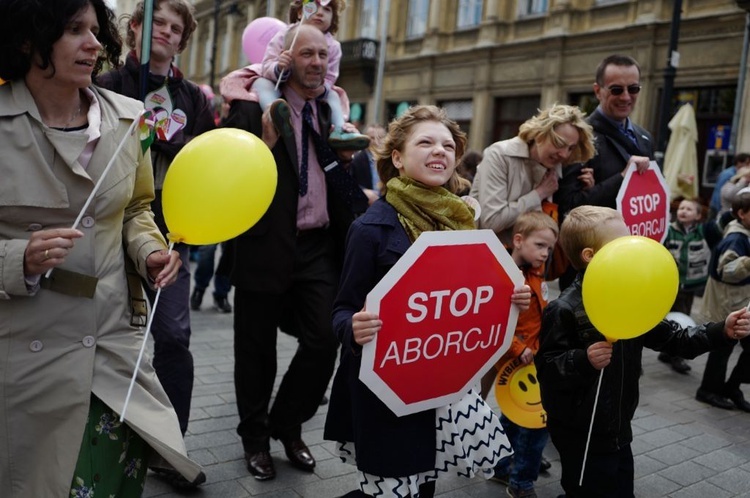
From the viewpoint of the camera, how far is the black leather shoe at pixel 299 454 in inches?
135

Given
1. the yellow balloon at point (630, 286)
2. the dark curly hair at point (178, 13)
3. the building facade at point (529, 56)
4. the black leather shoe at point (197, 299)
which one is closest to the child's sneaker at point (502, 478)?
the yellow balloon at point (630, 286)

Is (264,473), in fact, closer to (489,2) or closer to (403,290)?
(403,290)

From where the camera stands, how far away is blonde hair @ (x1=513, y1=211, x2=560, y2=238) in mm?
3396

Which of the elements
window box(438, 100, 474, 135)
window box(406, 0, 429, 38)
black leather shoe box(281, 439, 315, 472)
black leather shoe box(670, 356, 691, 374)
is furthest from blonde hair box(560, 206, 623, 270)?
window box(406, 0, 429, 38)

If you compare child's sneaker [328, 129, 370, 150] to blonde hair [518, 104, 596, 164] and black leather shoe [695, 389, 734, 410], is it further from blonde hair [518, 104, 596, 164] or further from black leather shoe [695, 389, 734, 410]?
black leather shoe [695, 389, 734, 410]

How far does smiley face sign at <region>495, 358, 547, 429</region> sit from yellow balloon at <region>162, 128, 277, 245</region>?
1697mm

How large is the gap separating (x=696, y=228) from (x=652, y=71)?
9.42 meters

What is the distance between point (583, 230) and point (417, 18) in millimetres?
21912

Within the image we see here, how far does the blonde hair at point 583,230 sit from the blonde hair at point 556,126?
0.88m

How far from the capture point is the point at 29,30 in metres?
1.86

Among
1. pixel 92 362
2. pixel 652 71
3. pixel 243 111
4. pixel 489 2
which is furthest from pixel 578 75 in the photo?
pixel 92 362

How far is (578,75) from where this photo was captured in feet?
55.2

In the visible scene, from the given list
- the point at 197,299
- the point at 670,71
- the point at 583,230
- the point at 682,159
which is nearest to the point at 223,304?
the point at 197,299

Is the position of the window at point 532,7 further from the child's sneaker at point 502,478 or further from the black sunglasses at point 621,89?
the child's sneaker at point 502,478
